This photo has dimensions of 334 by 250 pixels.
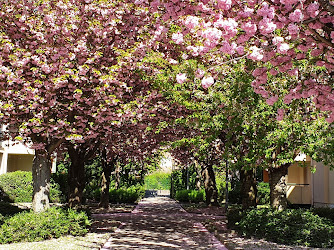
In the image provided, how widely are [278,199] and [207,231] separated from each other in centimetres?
318

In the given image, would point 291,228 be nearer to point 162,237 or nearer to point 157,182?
point 162,237

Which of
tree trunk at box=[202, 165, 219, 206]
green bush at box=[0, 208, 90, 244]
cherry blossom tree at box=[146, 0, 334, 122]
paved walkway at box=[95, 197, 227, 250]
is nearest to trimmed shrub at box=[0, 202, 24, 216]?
green bush at box=[0, 208, 90, 244]

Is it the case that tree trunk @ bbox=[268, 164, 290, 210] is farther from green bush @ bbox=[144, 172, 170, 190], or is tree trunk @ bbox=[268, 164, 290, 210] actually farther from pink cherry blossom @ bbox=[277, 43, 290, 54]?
green bush @ bbox=[144, 172, 170, 190]

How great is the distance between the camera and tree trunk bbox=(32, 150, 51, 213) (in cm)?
1341

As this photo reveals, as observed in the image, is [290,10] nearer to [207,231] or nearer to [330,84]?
[330,84]

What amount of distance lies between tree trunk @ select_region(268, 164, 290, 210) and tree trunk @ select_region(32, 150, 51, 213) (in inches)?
326

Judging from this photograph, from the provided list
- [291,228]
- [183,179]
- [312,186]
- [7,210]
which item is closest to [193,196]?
[183,179]

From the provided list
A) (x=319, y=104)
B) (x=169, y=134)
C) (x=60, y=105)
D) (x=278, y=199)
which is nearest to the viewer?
(x=319, y=104)

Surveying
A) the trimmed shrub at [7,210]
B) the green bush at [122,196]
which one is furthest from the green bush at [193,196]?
the trimmed shrub at [7,210]

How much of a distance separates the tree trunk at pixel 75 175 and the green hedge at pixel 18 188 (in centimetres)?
1159

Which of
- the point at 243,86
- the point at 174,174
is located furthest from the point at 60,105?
the point at 174,174

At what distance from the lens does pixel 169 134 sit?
731 inches

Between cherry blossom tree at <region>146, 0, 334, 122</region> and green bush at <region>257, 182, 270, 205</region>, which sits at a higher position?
cherry blossom tree at <region>146, 0, 334, 122</region>

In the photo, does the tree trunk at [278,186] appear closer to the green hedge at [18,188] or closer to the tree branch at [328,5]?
the tree branch at [328,5]
